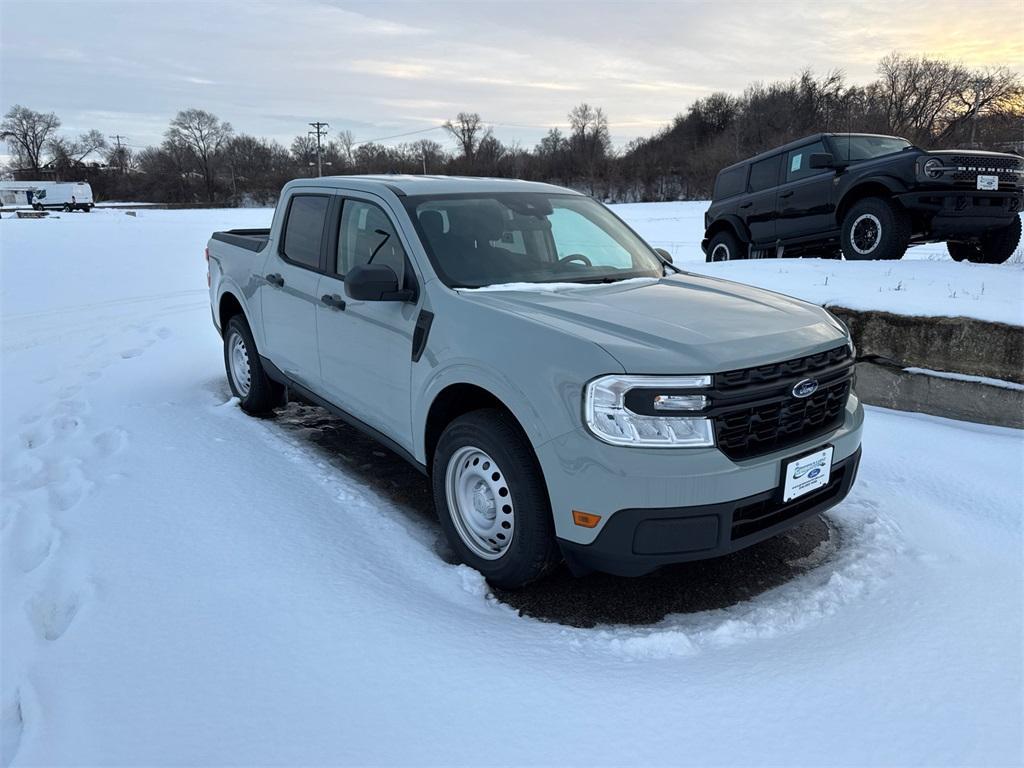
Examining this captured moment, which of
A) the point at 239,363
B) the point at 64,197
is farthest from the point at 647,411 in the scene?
the point at 64,197

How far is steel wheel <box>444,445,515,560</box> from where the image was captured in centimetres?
307

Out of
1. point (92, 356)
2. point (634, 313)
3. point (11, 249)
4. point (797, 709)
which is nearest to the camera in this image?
point (797, 709)

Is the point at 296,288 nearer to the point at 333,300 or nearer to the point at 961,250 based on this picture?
the point at 333,300

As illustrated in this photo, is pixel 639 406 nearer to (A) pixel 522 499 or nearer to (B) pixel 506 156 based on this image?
(A) pixel 522 499

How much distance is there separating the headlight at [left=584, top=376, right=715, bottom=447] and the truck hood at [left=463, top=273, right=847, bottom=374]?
0.20 feet

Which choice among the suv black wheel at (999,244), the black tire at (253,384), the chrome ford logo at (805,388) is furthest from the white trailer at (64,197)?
the chrome ford logo at (805,388)

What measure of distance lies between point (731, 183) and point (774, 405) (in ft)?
28.8

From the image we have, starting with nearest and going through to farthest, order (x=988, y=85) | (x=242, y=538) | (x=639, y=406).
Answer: (x=639, y=406)
(x=242, y=538)
(x=988, y=85)

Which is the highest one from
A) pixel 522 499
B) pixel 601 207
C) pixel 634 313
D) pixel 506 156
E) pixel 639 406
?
pixel 506 156

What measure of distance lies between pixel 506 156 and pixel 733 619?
7678 centimetres

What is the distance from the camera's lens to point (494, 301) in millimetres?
3174

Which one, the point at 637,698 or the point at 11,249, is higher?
the point at 11,249

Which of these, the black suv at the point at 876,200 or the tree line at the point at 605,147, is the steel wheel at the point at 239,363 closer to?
the black suv at the point at 876,200

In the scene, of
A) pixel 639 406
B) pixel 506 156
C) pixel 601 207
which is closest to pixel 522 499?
pixel 639 406
